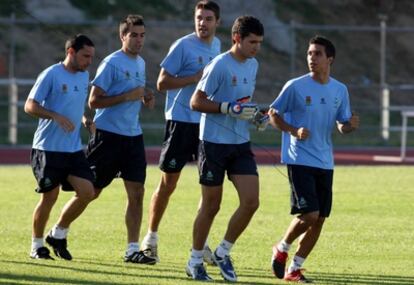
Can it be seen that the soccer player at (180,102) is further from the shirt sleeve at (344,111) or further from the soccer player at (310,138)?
the shirt sleeve at (344,111)

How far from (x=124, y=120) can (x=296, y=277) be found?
8.58ft

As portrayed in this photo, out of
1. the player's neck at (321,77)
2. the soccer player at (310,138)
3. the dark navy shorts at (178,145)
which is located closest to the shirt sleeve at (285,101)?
the soccer player at (310,138)

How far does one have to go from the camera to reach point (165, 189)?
14250 mm

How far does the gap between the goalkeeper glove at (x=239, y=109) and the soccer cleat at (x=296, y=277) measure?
1.40 m

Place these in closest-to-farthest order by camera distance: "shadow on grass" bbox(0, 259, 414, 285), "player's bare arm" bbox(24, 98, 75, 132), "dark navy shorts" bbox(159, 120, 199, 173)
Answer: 1. "shadow on grass" bbox(0, 259, 414, 285)
2. "player's bare arm" bbox(24, 98, 75, 132)
3. "dark navy shorts" bbox(159, 120, 199, 173)

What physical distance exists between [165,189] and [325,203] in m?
2.23

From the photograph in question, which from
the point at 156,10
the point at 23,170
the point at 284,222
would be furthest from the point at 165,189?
the point at 156,10

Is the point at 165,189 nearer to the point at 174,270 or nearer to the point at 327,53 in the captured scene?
the point at 174,270

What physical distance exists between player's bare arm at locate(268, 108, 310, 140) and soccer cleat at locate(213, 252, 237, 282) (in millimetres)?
1188

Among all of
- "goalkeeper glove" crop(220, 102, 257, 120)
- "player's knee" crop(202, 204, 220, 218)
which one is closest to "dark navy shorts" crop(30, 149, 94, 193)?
"player's knee" crop(202, 204, 220, 218)

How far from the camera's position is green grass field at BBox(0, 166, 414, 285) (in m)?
12.4

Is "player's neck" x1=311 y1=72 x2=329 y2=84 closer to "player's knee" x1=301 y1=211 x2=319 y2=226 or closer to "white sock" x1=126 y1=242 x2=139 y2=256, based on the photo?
"player's knee" x1=301 y1=211 x2=319 y2=226

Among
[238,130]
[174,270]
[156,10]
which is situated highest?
[156,10]

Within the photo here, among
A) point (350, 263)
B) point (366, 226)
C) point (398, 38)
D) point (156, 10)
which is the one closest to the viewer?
point (350, 263)
